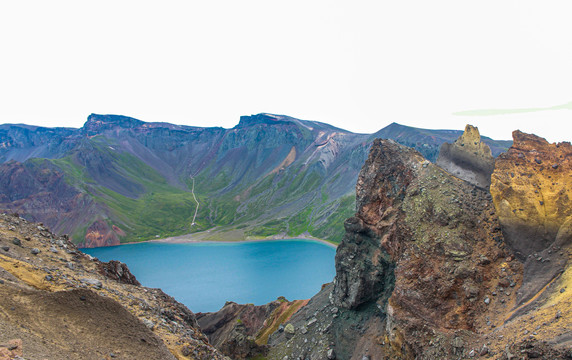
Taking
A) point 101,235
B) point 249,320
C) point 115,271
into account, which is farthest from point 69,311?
point 101,235

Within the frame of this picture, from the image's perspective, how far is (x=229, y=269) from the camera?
100688 millimetres

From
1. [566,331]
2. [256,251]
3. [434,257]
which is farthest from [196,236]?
[566,331]

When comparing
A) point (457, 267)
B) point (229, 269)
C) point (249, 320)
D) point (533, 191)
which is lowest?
point (229, 269)

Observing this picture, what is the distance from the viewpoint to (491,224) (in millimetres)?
23578

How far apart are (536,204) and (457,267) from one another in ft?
21.2

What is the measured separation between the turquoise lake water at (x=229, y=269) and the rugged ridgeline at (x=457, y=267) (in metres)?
45.0

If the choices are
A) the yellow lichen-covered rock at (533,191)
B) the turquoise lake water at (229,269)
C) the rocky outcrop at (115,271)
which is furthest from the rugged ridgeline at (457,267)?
the turquoise lake water at (229,269)

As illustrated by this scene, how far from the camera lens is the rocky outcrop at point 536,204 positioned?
18.9 m

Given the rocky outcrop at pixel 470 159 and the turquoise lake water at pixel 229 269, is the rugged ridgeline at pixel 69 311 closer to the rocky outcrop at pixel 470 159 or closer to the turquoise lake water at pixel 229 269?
the rocky outcrop at pixel 470 159

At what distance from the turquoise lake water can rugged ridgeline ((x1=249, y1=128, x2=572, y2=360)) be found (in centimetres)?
4498

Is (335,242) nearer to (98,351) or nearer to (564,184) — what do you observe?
(564,184)

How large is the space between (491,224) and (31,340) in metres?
27.2

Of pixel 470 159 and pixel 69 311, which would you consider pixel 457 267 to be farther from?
pixel 69 311

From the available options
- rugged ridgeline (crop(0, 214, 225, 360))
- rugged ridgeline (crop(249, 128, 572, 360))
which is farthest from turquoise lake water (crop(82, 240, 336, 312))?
Result: rugged ridgeline (crop(0, 214, 225, 360))
